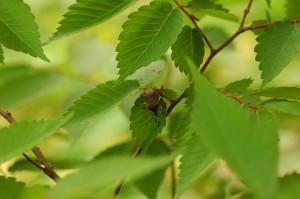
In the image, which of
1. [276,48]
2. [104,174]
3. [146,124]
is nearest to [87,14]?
[146,124]

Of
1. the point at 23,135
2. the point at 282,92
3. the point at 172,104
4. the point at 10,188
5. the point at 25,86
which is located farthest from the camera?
the point at 25,86

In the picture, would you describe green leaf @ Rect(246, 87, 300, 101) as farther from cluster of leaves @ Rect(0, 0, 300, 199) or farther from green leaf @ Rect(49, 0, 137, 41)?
green leaf @ Rect(49, 0, 137, 41)

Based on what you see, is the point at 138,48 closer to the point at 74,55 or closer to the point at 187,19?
the point at 187,19

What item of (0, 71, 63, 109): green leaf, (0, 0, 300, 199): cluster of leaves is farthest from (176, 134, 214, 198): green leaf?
(0, 71, 63, 109): green leaf

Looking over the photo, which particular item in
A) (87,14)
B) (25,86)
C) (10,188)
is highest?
(87,14)

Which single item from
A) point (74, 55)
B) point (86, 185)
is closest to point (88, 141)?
point (74, 55)

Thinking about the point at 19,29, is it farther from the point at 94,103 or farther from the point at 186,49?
the point at 186,49
